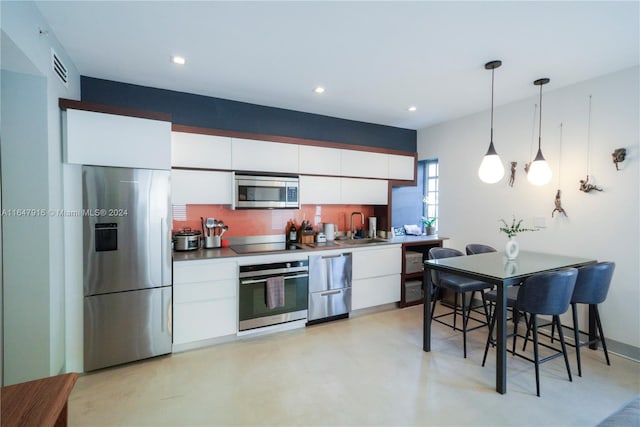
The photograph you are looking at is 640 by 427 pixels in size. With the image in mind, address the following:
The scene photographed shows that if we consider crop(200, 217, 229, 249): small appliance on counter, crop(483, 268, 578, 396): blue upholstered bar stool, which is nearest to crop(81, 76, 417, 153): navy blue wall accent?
crop(200, 217, 229, 249): small appliance on counter

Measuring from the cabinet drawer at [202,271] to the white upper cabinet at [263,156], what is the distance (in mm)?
1081

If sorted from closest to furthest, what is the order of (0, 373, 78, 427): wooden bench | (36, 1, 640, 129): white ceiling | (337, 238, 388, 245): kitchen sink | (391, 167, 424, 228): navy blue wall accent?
(0, 373, 78, 427): wooden bench → (36, 1, 640, 129): white ceiling → (337, 238, 388, 245): kitchen sink → (391, 167, 424, 228): navy blue wall accent

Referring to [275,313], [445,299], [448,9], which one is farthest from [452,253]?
[448,9]

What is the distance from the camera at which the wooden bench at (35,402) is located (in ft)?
3.17

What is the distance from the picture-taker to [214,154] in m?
3.21

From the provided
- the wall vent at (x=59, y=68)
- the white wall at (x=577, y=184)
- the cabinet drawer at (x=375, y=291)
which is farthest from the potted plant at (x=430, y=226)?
the wall vent at (x=59, y=68)

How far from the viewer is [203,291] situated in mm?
2883

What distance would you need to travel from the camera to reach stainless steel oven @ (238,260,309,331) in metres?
3.06

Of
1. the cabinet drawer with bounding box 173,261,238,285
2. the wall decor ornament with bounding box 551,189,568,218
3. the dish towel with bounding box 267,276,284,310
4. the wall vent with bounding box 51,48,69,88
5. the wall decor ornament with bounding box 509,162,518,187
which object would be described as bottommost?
the dish towel with bounding box 267,276,284,310

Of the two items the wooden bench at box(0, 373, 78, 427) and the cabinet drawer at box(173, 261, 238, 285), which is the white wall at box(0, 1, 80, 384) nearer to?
the cabinet drawer at box(173, 261, 238, 285)

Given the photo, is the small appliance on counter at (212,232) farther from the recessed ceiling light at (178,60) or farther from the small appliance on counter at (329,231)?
the recessed ceiling light at (178,60)

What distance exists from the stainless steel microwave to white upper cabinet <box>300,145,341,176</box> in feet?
0.72

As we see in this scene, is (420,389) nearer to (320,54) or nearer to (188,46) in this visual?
(320,54)

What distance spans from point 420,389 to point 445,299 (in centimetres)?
223
